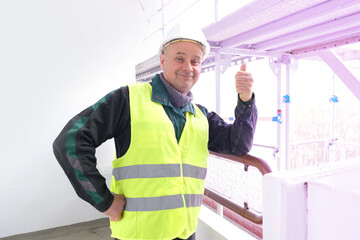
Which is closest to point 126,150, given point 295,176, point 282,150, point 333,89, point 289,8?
point 295,176

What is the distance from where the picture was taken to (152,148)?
1149mm

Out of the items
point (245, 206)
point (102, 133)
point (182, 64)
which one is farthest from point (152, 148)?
point (245, 206)

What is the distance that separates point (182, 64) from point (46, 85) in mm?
2350

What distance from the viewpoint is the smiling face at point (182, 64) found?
4.23 feet

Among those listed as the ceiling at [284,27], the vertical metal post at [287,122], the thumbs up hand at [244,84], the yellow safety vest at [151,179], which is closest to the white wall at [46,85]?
the ceiling at [284,27]

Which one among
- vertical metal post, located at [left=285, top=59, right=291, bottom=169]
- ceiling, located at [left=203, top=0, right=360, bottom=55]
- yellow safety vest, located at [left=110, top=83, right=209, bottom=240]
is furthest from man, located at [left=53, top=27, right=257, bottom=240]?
vertical metal post, located at [left=285, top=59, right=291, bottom=169]

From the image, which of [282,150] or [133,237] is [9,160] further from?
[282,150]

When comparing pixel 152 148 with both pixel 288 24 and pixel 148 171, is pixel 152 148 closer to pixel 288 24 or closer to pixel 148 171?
pixel 148 171

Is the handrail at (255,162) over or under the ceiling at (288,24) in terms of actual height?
under

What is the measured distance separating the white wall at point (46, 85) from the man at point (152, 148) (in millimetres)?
2160

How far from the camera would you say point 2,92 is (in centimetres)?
279

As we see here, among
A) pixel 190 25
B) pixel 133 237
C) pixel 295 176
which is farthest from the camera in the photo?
pixel 190 25

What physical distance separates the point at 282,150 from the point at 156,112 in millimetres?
2201

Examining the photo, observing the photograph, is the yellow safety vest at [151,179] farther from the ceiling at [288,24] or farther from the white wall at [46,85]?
the white wall at [46,85]
